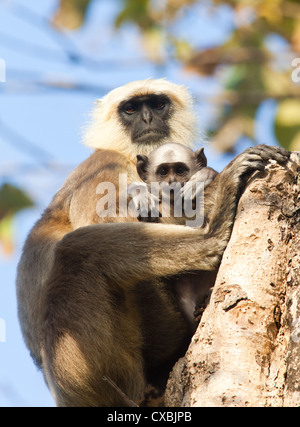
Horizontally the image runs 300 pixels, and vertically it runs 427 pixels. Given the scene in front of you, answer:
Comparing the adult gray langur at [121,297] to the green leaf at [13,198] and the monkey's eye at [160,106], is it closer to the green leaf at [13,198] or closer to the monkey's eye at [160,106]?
the green leaf at [13,198]

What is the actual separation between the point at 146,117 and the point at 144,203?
1748 mm

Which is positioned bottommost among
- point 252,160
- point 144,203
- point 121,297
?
point 121,297

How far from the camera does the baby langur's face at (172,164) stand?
4930 mm

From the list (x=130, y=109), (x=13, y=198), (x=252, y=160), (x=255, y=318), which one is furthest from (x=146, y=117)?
(x=255, y=318)

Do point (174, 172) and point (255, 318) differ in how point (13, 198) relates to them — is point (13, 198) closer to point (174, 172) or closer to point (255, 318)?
point (174, 172)

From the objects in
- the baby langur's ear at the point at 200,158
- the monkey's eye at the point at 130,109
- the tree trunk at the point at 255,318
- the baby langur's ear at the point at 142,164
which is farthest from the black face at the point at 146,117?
the tree trunk at the point at 255,318

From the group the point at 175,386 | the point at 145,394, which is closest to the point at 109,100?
the point at 145,394

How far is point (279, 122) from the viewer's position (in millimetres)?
6098

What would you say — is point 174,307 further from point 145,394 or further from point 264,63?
point 264,63

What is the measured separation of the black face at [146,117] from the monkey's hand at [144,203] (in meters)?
1.26

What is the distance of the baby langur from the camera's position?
465 centimetres

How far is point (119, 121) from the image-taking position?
6.36 meters

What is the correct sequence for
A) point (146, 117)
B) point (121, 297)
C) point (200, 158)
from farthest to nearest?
1. point (146, 117)
2. point (200, 158)
3. point (121, 297)

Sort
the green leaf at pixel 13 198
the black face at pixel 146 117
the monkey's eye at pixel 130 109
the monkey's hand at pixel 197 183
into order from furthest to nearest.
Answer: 1. the monkey's eye at pixel 130 109
2. the black face at pixel 146 117
3. the green leaf at pixel 13 198
4. the monkey's hand at pixel 197 183
